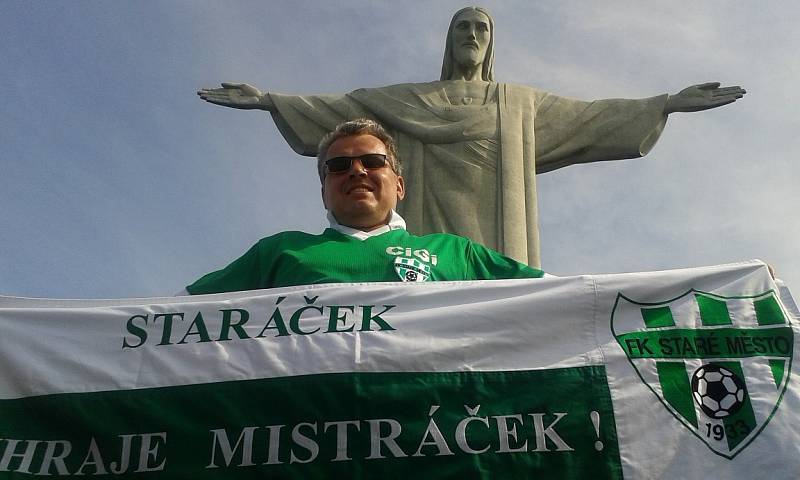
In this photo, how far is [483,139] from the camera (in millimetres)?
7691

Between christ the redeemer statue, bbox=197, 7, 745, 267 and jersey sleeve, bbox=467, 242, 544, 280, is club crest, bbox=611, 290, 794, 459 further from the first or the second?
christ the redeemer statue, bbox=197, 7, 745, 267

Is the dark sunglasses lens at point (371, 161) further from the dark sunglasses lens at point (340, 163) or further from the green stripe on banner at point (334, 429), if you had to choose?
the green stripe on banner at point (334, 429)

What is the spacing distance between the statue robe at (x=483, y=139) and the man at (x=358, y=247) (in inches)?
132

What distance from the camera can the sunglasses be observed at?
13.0 feet

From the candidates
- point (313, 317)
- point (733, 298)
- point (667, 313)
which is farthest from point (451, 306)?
point (733, 298)

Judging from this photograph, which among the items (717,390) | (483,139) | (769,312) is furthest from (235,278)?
(483,139)

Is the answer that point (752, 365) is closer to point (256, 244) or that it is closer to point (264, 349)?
point (264, 349)

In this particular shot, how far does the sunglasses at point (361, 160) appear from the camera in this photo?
156 inches

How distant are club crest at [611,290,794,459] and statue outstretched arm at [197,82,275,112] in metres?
5.39

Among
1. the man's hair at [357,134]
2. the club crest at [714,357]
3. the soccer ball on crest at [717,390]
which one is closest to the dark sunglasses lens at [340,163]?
the man's hair at [357,134]

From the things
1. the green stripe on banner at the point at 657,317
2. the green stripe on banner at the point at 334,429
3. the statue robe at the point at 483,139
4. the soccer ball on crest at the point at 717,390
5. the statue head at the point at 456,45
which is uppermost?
the statue head at the point at 456,45

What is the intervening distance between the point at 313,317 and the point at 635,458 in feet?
3.88

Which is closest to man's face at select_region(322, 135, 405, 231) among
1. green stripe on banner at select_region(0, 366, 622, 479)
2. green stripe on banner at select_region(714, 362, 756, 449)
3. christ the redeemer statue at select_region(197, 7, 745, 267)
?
green stripe on banner at select_region(0, 366, 622, 479)

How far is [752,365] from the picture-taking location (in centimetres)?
315
